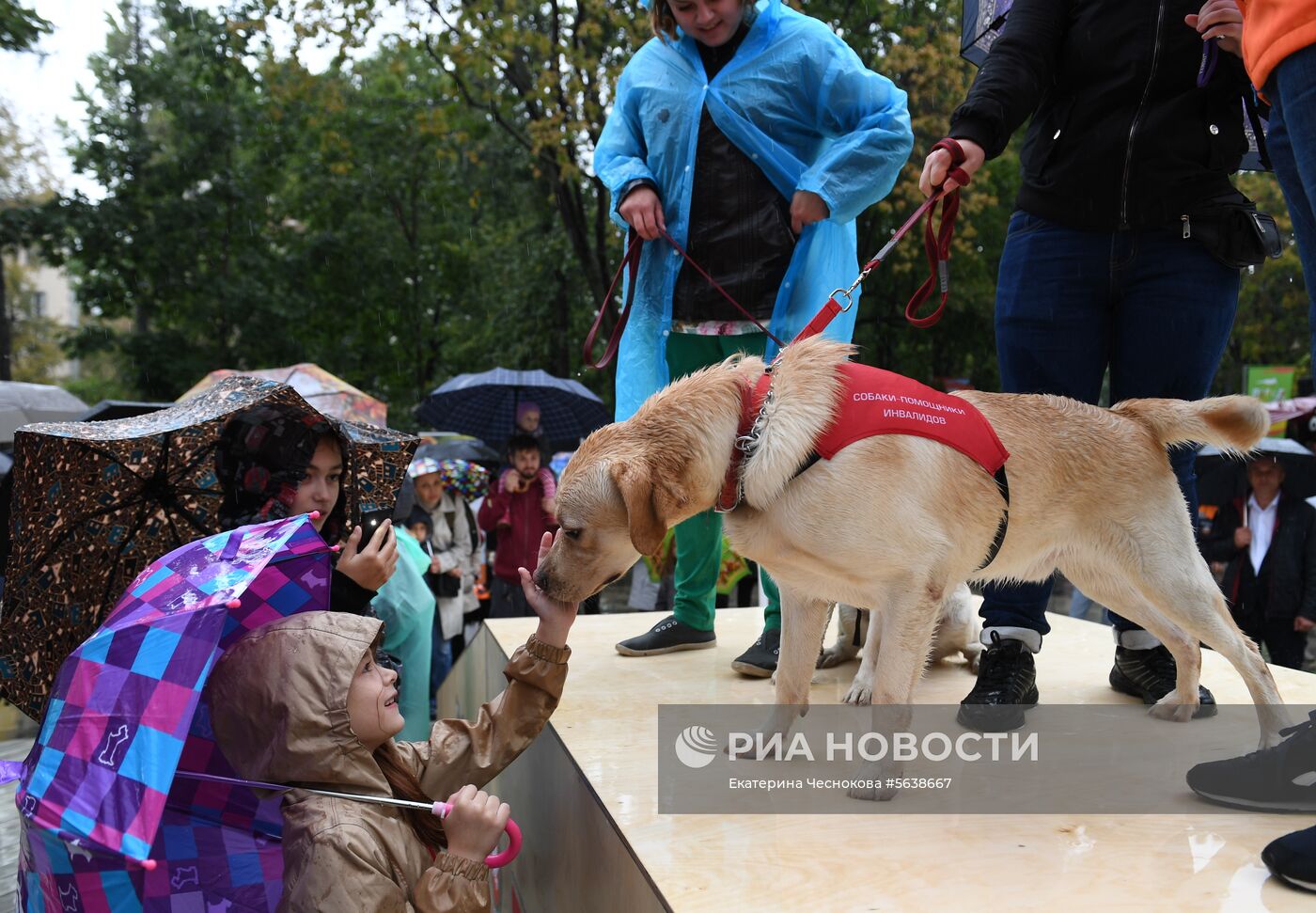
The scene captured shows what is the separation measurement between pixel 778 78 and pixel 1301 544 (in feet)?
16.8

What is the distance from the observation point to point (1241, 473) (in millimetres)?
6879

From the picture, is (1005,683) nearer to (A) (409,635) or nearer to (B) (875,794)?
(B) (875,794)

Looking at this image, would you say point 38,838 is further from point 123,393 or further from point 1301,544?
point 123,393

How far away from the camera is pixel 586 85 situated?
1234cm

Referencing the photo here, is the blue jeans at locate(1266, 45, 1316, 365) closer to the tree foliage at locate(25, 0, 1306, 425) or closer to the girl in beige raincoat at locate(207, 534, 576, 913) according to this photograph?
the girl in beige raincoat at locate(207, 534, 576, 913)

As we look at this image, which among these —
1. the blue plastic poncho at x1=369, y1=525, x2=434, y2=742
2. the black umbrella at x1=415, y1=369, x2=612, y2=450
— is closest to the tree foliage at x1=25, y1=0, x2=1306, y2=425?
the black umbrella at x1=415, y1=369, x2=612, y2=450

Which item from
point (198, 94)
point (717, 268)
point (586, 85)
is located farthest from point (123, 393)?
point (717, 268)

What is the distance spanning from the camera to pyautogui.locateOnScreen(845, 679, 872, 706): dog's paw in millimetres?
3422

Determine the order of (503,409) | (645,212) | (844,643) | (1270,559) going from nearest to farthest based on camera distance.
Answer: (645,212) → (844,643) → (1270,559) → (503,409)

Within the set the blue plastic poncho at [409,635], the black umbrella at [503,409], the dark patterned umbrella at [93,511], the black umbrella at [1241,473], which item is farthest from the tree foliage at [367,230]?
the dark patterned umbrella at [93,511]

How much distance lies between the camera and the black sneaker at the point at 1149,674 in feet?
10.9

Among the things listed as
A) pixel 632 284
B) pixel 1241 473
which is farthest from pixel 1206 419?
pixel 1241 473

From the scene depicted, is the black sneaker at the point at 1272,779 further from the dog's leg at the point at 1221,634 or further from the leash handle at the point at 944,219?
the leash handle at the point at 944,219
